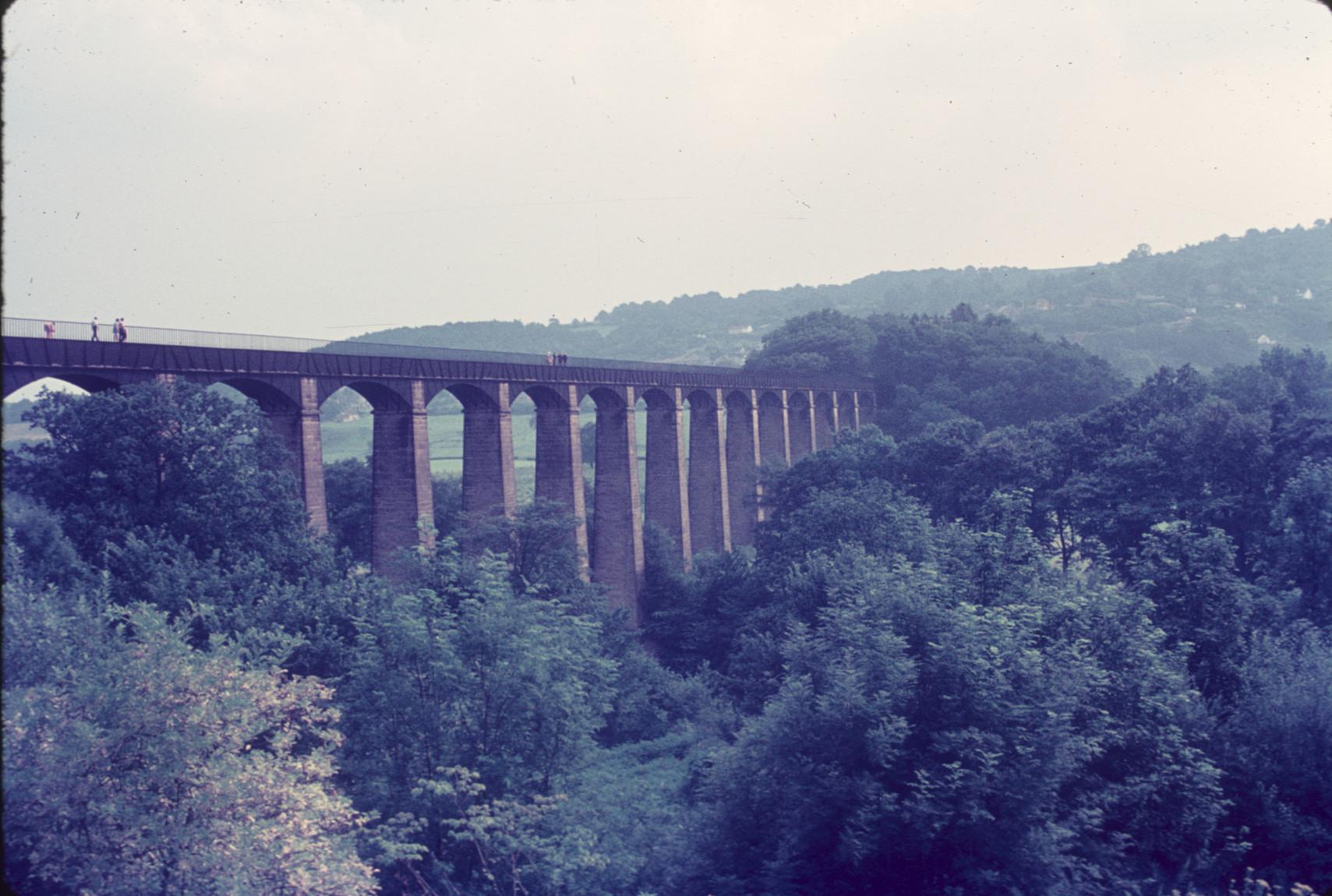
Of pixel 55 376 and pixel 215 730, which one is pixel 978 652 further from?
pixel 55 376

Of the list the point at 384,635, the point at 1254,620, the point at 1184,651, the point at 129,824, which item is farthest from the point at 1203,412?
the point at 129,824

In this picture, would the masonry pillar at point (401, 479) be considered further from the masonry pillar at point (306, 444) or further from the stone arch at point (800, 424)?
the stone arch at point (800, 424)

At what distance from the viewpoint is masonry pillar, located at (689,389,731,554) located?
42.4 meters

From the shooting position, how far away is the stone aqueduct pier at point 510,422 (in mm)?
19797

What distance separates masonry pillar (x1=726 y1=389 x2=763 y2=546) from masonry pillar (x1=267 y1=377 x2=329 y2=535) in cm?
2538

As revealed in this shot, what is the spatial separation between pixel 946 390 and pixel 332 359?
44.8m

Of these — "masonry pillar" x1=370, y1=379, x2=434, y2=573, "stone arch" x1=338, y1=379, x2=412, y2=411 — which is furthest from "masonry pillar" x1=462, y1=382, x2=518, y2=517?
"stone arch" x1=338, y1=379, x2=412, y2=411

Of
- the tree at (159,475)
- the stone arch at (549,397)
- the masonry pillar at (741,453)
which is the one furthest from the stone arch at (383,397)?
the masonry pillar at (741,453)

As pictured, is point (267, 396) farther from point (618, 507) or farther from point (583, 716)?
point (618, 507)

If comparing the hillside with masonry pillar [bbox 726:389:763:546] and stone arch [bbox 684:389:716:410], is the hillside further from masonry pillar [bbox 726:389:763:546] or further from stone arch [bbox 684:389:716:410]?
stone arch [bbox 684:389:716:410]

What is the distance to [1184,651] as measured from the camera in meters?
16.7

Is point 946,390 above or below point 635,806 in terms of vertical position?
above

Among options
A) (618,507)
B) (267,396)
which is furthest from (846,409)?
(267,396)

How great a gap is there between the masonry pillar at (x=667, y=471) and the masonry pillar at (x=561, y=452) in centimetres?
655
